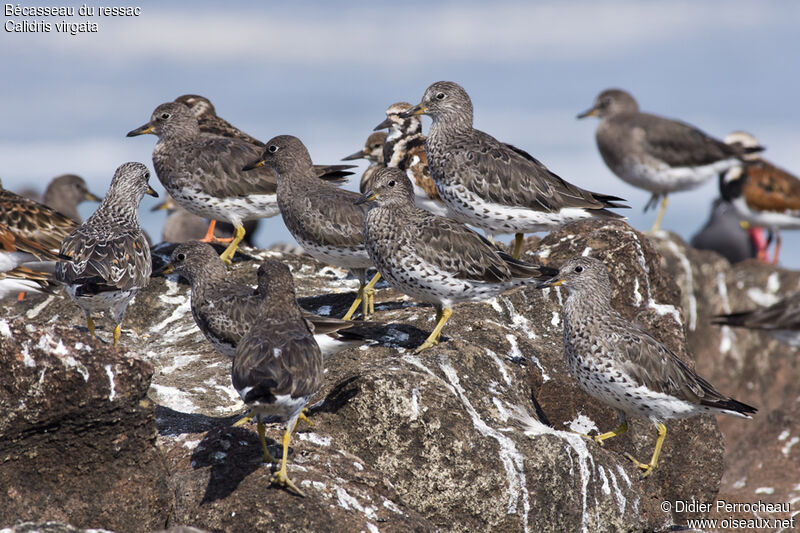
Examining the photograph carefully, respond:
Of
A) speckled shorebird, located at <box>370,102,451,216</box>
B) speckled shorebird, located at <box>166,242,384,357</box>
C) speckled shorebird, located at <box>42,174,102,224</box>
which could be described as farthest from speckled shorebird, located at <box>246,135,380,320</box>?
speckled shorebird, located at <box>42,174,102,224</box>

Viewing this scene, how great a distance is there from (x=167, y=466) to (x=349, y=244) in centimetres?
395

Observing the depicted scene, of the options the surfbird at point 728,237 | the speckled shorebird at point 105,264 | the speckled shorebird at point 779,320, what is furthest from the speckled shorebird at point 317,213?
the surfbird at point 728,237

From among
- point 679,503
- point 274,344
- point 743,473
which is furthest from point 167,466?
point 743,473

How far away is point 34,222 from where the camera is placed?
1312cm

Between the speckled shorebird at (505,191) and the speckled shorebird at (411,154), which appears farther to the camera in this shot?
the speckled shorebird at (411,154)

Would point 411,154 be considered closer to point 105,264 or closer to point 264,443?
point 105,264

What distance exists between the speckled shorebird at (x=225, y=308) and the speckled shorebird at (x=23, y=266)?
84.2 inches

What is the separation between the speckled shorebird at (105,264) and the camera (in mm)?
10094

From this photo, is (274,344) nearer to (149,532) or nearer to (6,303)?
(149,532)

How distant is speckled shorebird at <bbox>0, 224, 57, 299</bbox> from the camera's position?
11.6 metres

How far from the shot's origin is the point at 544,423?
10.6 m

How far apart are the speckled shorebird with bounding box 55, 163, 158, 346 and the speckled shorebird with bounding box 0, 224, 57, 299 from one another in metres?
0.92

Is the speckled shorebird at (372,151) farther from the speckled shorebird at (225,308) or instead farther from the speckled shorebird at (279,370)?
the speckled shorebird at (279,370)

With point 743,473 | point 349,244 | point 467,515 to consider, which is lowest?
point 743,473
